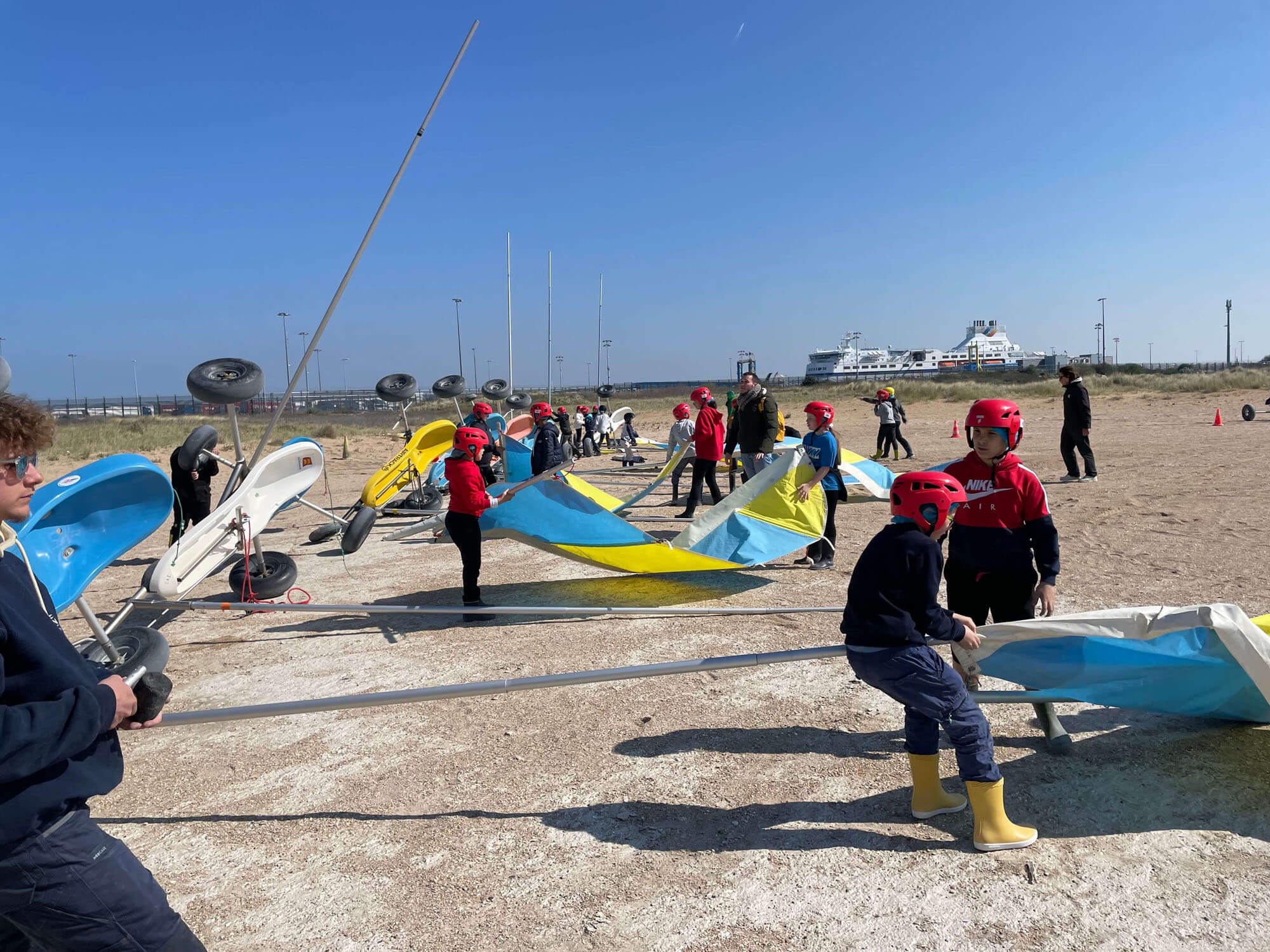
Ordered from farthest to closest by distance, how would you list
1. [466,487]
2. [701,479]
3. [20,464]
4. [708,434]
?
[701,479]
[708,434]
[466,487]
[20,464]

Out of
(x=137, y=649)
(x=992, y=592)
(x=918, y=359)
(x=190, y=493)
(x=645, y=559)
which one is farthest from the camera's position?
(x=918, y=359)

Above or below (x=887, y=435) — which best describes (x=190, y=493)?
below

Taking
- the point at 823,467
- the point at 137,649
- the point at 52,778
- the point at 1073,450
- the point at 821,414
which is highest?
the point at 821,414

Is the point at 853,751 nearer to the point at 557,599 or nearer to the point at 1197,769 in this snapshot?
the point at 1197,769

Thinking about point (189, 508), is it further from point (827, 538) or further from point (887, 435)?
point (887, 435)

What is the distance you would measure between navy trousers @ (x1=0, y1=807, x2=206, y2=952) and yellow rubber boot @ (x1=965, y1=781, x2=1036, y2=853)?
8.98 ft

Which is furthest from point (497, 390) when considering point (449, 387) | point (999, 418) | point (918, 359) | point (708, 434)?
point (918, 359)

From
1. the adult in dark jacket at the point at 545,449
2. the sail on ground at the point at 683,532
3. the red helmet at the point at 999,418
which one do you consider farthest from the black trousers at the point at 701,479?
the red helmet at the point at 999,418

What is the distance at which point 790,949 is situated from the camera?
2.74 meters

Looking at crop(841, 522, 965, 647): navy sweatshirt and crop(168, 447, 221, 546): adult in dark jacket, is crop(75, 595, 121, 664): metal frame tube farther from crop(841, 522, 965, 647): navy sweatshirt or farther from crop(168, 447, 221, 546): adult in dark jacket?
crop(168, 447, 221, 546): adult in dark jacket

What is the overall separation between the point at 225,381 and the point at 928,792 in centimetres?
629

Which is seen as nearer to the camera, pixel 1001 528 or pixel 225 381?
pixel 1001 528

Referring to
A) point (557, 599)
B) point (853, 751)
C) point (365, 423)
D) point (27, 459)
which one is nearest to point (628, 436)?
point (557, 599)

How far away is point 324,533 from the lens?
11258mm
